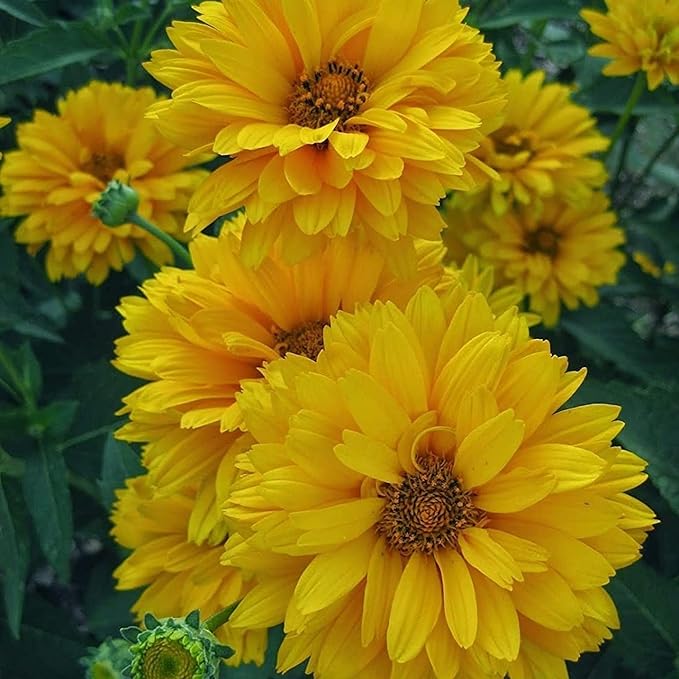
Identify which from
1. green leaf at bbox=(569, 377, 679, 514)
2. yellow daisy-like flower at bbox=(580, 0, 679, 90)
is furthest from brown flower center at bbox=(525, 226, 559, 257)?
green leaf at bbox=(569, 377, 679, 514)

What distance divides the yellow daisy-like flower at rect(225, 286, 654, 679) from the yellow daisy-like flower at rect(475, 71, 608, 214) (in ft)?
2.23

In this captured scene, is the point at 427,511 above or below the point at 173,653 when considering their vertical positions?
above

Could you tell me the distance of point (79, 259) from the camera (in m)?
1.46

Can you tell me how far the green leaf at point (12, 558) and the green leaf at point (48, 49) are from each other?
1.82ft

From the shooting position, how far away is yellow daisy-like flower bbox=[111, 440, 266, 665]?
1020 millimetres

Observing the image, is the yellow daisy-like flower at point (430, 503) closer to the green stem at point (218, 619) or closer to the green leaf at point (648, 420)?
the green stem at point (218, 619)

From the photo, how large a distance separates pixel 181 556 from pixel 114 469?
0.25 m

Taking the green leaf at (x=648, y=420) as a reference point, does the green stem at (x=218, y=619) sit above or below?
below

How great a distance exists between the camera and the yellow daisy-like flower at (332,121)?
0.90m

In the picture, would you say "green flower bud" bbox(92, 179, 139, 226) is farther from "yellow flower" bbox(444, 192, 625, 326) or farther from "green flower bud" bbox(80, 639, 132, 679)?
"yellow flower" bbox(444, 192, 625, 326)

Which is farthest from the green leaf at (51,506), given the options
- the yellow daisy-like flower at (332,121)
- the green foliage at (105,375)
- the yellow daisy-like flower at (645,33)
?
the yellow daisy-like flower at (645,33)

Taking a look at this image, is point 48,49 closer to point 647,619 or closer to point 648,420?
point 648,420

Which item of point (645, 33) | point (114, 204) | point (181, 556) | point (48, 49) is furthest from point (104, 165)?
point (645, 33)

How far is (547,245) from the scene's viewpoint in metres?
1.67
